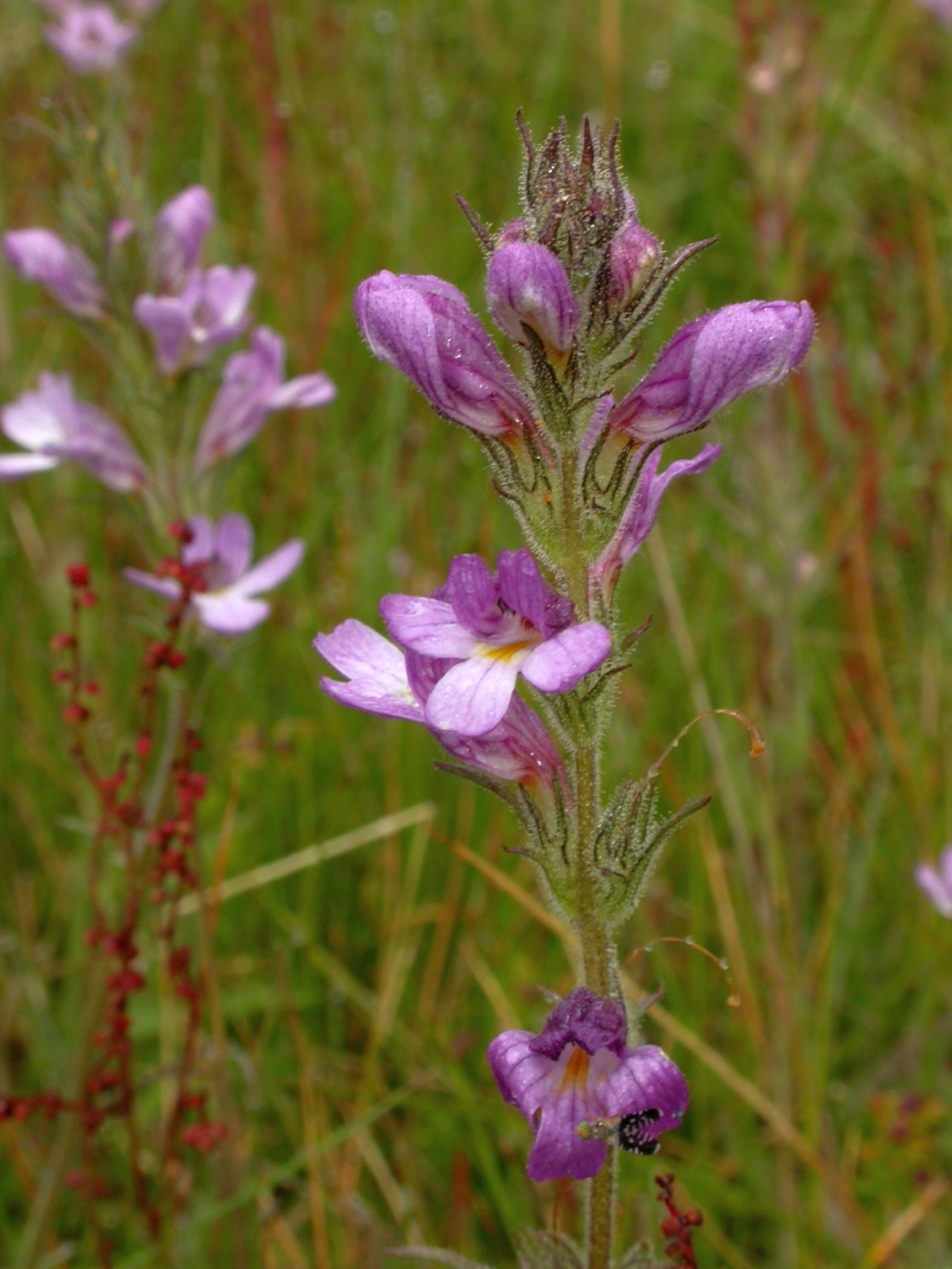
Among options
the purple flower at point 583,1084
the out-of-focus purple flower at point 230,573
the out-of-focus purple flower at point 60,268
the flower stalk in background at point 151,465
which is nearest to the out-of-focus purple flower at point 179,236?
the flower stalk in background at point 151,465

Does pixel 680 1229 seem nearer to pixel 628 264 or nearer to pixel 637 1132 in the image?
pixel 637 1132

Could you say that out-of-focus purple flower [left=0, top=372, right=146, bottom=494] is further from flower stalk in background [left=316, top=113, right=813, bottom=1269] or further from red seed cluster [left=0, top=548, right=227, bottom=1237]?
flower stalk in background [left=316, top=113, right=813, bottom=1269]

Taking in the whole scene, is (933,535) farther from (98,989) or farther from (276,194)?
(98,989)

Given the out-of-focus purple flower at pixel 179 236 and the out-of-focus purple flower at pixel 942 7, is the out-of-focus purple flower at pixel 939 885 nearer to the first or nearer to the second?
the out-of-focus purple flower at pixel 179 236

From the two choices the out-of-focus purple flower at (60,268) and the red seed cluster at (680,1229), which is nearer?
the red seed cluster at (680,1229)

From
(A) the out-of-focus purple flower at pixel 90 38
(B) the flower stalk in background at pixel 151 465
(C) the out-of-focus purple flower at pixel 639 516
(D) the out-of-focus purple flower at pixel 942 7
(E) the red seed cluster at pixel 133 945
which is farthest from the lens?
(A) the out-of-focus purple flower at pixel 90 38

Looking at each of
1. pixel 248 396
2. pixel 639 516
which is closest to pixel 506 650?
pixel 639 516
